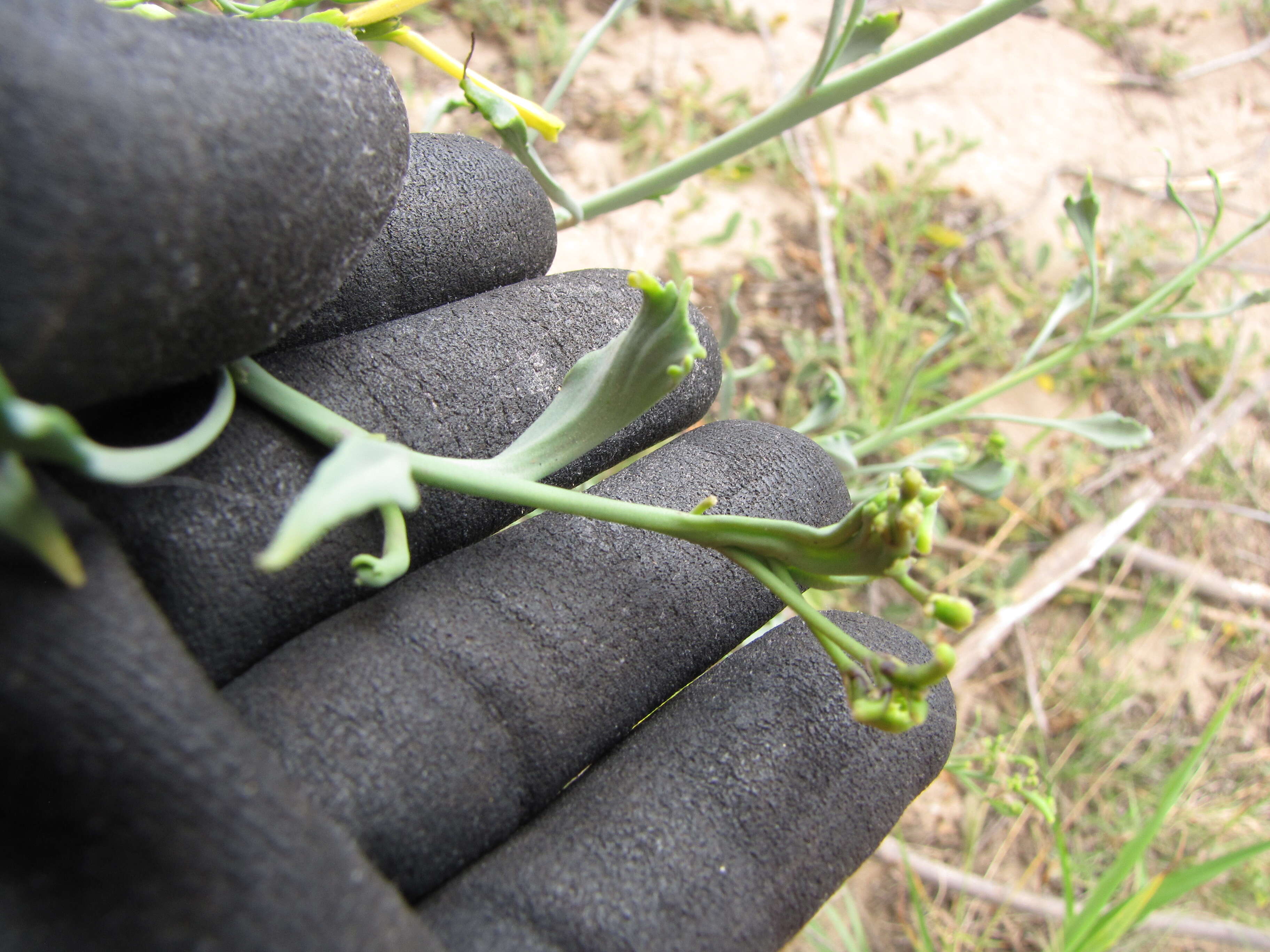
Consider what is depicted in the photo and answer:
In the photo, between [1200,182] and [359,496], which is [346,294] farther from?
[1200,182]

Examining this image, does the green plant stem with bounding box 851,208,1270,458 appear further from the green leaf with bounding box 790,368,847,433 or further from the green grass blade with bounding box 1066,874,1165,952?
Answer: the green grass blade with bounding box 1066,874,1165,952

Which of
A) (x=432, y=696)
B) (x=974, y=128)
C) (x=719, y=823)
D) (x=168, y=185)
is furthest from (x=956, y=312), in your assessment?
(x=974, y=128)

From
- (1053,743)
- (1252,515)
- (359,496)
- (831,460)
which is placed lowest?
(1053,743)


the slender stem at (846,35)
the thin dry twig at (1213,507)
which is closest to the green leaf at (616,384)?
the slender stem at (846,35)

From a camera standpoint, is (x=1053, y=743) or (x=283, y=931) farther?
(x=1053, y=743)

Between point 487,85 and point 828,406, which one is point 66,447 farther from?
point 828,406

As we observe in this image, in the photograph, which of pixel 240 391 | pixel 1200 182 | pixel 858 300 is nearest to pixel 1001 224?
pixel 858 300

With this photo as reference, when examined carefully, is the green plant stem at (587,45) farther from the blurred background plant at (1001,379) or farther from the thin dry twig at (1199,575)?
the thin dry twig at (1199,575)
